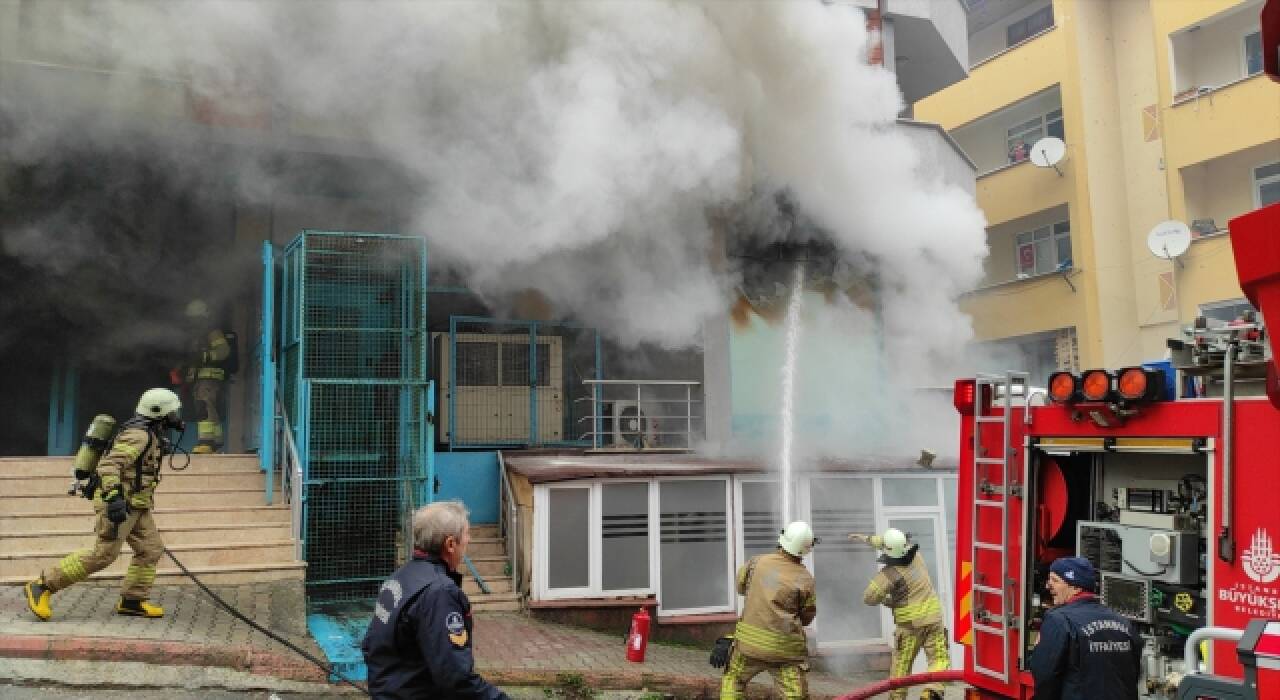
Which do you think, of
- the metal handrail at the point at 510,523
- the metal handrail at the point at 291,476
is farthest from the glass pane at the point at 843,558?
the metal handrail at the point at 291,476

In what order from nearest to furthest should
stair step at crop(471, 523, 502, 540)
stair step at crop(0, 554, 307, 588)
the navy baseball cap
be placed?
the navy baseball cap < stair step at crop(0, 554, 307, 588) < stair step at crop(471, 523, 502, 540)

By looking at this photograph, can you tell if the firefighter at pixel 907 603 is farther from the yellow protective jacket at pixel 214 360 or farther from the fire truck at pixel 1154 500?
the yellow protective jacket at pixel 214 360

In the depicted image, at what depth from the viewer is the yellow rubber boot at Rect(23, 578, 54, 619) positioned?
5.85 metres

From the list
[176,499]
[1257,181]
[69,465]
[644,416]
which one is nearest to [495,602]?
[176,499]

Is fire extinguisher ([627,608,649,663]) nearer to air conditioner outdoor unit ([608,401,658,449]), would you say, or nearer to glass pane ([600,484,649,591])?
glass pane ([600,484,649,591])

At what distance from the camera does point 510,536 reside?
31.1 ft

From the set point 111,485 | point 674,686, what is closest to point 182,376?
point 111,485

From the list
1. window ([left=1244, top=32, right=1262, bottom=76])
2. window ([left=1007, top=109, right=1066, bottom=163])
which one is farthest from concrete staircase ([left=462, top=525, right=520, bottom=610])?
window ([left=1244, top=32, right=1262, bottom=76])

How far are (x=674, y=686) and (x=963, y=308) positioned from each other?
15470 mm

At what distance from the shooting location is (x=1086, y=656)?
363cm

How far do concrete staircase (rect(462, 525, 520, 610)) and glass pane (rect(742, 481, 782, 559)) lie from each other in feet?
8.15

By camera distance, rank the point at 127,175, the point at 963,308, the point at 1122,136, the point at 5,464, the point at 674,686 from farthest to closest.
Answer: the point at 963,308
the point at 1122,136
the point at 127,175
the point at 5,464
the point at 674,686

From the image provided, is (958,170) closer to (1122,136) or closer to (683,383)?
(683,383)

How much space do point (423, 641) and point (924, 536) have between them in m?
8.02
